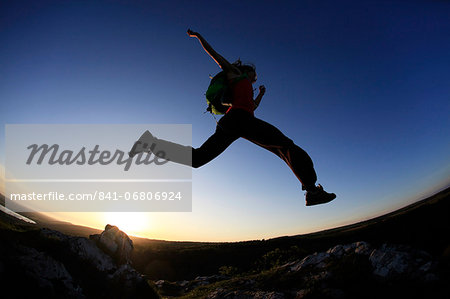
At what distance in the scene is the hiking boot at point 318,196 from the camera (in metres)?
3.14

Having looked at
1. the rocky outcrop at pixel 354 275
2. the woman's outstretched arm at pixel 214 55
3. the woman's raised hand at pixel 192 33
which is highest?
the woman's raised hand at pixel 192 33

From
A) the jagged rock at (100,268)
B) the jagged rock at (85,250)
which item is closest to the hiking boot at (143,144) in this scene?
Result: the jagged rock at (100,268)

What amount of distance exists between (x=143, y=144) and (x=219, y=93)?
64.6 inches

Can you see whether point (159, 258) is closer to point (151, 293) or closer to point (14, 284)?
point (151, 293)

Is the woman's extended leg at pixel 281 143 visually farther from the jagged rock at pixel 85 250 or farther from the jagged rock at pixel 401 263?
the jagged rock at pixel 85 250

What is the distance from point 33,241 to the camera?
15.2 feet

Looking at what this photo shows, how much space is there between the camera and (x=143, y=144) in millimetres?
3350

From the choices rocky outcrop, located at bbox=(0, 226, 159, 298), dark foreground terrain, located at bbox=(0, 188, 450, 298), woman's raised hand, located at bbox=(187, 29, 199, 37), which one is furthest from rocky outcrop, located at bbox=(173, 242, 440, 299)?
woman's raised hand, located at bbox=(187, 29, 199, 37)

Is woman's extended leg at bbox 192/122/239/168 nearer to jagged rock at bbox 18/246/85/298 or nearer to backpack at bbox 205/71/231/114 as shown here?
backpack at bbox 205/71/231/114

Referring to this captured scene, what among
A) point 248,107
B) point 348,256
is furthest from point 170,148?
point 348,256

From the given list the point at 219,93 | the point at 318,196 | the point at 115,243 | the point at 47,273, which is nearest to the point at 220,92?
the point at 219,93

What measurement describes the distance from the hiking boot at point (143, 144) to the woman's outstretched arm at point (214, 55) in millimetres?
1836

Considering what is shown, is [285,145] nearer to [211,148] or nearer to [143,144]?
[211,148]

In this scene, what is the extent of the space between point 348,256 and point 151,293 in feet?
26.9
